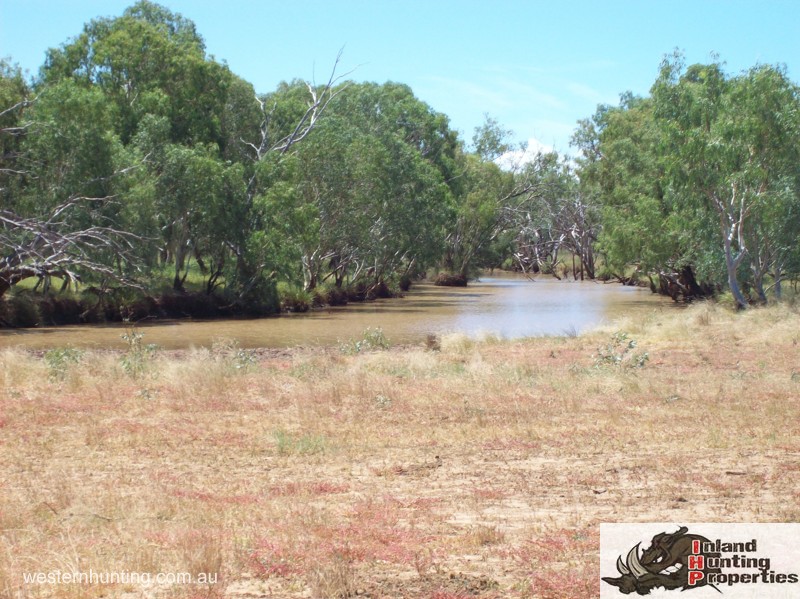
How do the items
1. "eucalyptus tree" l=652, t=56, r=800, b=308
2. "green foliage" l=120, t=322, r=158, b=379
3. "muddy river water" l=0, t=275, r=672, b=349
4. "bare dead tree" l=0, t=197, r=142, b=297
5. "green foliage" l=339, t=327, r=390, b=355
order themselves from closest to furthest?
"green foliage" l=120, t=322, r=158, b=379 → "green foliage" l=339, t=327, r=390, b=355 → "bare dead tree" l=0, t=197, r=142, b=297 → "muddy river water" l=0, t=275, r=672, b=349 → "eucalyptus tree" l=652, t=56, r=800, b=308

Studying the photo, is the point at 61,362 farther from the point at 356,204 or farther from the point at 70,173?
the point at 356,204

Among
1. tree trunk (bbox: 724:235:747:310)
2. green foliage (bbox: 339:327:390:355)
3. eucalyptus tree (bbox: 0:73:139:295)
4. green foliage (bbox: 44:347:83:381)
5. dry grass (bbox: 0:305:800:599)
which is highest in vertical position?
eucalyptus tree (bbox: 0:73:139:295)

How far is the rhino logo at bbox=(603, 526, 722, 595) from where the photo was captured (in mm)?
5770

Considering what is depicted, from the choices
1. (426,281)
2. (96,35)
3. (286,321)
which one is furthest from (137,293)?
(426,281)

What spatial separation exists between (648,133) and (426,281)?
33373 millimetres

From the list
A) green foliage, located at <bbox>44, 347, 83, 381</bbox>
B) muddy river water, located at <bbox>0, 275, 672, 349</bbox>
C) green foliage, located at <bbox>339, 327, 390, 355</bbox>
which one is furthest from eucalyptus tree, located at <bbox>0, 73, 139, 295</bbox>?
green foliage, located at <bbox>44, 347, 83, 381</bbox>

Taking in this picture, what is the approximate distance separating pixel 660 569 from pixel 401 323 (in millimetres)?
30359

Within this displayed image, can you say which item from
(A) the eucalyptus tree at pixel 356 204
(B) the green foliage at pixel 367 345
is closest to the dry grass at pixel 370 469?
(B) the green foliage at pixel 367 345

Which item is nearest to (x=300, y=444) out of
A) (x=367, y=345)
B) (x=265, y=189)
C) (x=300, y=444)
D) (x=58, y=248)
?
(x=300, y=444)

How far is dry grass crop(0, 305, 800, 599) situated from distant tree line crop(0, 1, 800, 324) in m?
15.8

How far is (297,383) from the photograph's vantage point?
51.7 feet

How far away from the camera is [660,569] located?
5.85 meters

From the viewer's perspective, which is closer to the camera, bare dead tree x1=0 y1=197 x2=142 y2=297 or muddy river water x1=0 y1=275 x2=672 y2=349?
bare dead tree x1=0 y1=197 x2=142 y2=297

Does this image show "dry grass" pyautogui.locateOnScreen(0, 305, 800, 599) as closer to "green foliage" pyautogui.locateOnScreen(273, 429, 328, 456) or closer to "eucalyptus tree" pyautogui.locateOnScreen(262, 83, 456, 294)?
"green foliage" pyautogui.locateOnScreen(273, 429, 328, 456)
